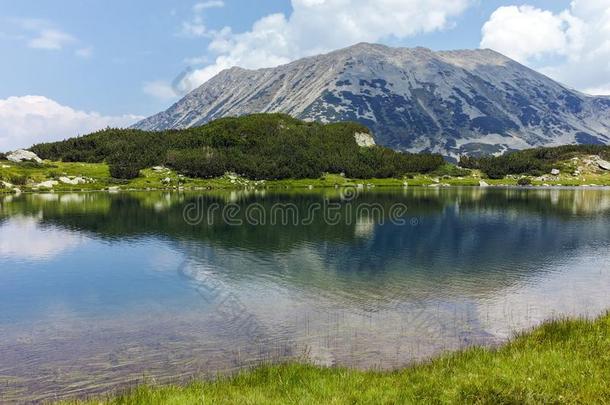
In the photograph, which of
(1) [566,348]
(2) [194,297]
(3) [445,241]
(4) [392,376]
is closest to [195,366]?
(4) [392,376]

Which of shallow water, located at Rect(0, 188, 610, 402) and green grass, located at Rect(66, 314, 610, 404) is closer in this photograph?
green grass, located at Rect(66, 314, 610, 404)

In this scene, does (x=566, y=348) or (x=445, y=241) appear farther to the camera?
(x=445, y=241)

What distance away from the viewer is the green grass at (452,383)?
50.2 feet

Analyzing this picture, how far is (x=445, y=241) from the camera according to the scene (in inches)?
3039

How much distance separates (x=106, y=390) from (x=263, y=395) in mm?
11136

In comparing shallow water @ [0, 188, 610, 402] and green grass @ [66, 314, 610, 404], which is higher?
green grass @ [66, 314, 610, 404]

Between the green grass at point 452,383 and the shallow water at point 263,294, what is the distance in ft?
19.6

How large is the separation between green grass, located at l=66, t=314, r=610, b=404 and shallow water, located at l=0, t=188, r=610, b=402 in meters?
5.96

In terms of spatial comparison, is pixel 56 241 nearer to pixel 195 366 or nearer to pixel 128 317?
pixel 128 317

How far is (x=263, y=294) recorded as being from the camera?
44.2 m

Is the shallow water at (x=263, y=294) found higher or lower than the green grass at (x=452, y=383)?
lower

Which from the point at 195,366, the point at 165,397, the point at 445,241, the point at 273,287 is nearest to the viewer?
the point at 165,397

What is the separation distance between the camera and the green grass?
15.3 meters

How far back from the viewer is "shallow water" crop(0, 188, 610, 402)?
1112 inches
